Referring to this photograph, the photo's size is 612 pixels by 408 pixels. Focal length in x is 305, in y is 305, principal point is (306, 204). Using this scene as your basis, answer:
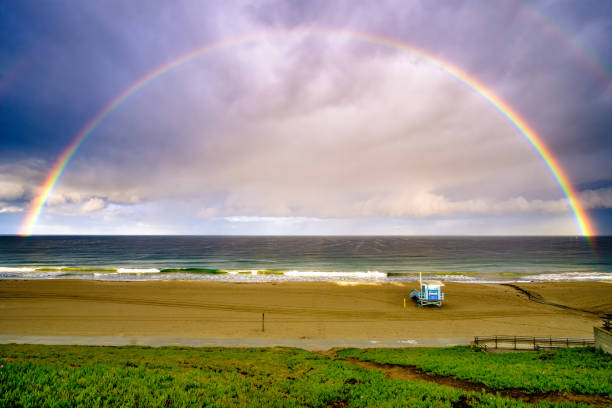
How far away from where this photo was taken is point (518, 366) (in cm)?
1205

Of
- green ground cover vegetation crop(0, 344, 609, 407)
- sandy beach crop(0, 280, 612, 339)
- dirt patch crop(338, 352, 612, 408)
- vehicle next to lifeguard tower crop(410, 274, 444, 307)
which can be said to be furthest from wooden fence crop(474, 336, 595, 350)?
vehicle next to lifeguard tower crop(410, 274, 444, 307)

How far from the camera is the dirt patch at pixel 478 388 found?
848 cm

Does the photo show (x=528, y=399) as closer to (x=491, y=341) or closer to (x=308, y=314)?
(x=491, y=341)

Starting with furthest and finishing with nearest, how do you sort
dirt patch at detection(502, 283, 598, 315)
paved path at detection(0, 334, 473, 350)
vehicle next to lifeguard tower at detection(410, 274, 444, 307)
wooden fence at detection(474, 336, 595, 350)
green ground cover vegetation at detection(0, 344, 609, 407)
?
dirt patch at detection(502, 283, 598, 315) < vehicle next to lifeguard tower at detection(410, 274, 444, 307) < paved path at detection(0, 334, 473, 350) < wooden fence at detection(474, 336, 595, 350) < green ground cover vegetation at detection(0, 344, 609, 407)

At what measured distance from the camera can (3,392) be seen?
6852 millimetres

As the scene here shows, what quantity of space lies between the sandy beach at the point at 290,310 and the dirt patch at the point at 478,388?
1031 cm

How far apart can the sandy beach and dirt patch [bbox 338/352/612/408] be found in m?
10.3

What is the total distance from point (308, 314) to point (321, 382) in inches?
792

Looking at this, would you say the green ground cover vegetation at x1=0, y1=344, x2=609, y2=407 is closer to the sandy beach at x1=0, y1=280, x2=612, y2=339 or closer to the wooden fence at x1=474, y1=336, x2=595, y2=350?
the wooden fence at x1=474, y1=336, x2=595, y2=350

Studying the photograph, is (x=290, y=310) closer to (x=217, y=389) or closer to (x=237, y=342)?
(x=237, y=342)

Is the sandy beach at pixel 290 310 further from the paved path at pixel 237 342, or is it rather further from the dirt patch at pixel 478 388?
the dirt patch at pixel 478 388

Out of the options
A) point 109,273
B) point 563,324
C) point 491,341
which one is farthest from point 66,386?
point 109,273

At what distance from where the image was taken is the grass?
31.0 ft

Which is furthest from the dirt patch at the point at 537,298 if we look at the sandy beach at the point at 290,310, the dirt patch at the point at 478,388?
the dirt patch at the point at 478,388
